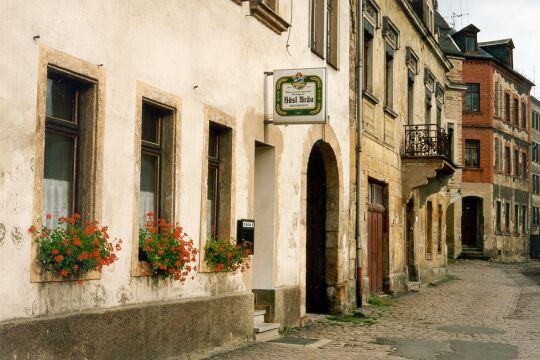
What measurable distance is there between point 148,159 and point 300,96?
310cm

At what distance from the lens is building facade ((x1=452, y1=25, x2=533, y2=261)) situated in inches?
1765

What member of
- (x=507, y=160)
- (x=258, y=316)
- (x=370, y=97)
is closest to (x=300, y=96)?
(x=258, y=316)

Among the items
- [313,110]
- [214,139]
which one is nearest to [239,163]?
[214,139]

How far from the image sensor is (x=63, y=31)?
6.97 meters

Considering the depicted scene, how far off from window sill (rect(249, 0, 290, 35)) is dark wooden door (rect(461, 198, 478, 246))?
34.9 meters

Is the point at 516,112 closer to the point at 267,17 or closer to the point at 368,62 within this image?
the point at 368,62

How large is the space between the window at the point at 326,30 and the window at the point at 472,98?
3174cm

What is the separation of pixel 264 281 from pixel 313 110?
8.84 feet

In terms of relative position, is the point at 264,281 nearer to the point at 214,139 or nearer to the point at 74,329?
the point at 214,139

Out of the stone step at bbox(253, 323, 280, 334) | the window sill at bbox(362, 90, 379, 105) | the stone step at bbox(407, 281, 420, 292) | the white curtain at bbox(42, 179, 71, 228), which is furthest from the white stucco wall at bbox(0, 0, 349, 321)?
the stone step at bbox(407, 281, 420, 292)

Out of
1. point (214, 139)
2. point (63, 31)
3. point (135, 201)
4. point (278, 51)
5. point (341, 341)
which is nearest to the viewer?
point (63, 31)

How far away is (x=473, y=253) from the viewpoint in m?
44.0

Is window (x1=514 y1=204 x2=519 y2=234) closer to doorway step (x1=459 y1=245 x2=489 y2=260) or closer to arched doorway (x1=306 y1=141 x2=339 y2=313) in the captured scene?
doorway step (x1=459 y1=245 x2=489 y2=260)

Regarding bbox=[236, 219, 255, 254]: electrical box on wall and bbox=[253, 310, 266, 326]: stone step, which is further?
bbox=[253, 310, 266, 326]: stone step
